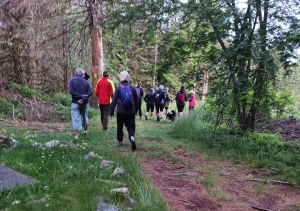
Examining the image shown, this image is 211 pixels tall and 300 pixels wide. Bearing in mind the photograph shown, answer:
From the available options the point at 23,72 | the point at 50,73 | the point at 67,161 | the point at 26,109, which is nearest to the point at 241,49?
the point at 67,161

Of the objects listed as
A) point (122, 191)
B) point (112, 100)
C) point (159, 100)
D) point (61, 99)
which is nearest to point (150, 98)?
point (159, 100)

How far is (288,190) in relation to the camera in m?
4.98

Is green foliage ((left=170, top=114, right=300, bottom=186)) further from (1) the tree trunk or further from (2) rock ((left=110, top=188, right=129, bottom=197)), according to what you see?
(1) the tree trunk

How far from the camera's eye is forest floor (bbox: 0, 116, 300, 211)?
4121 mm

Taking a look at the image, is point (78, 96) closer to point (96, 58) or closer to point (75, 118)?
point (75, 118)

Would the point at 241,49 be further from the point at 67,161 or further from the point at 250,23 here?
the point at 67,161

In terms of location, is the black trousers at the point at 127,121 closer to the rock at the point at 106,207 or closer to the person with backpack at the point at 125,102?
the person with backpack at the point at 125,102

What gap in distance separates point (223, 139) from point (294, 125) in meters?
3.72

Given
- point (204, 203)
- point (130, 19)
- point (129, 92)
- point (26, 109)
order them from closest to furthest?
point (204, 203) → point (129, 92) → point (130, 19) → point (26, 109)

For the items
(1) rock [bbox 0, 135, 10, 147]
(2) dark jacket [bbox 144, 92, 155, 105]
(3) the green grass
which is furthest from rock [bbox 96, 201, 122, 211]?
(2) dark jacket [bbox 144, 92, 155, 105]

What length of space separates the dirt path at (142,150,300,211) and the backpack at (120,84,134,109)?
134cm

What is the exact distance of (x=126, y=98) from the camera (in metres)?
6.54

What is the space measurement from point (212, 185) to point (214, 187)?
0.08 metres

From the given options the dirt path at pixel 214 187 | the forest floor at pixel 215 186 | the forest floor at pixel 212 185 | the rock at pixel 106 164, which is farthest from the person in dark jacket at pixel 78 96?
the rock at pixel 106 164
